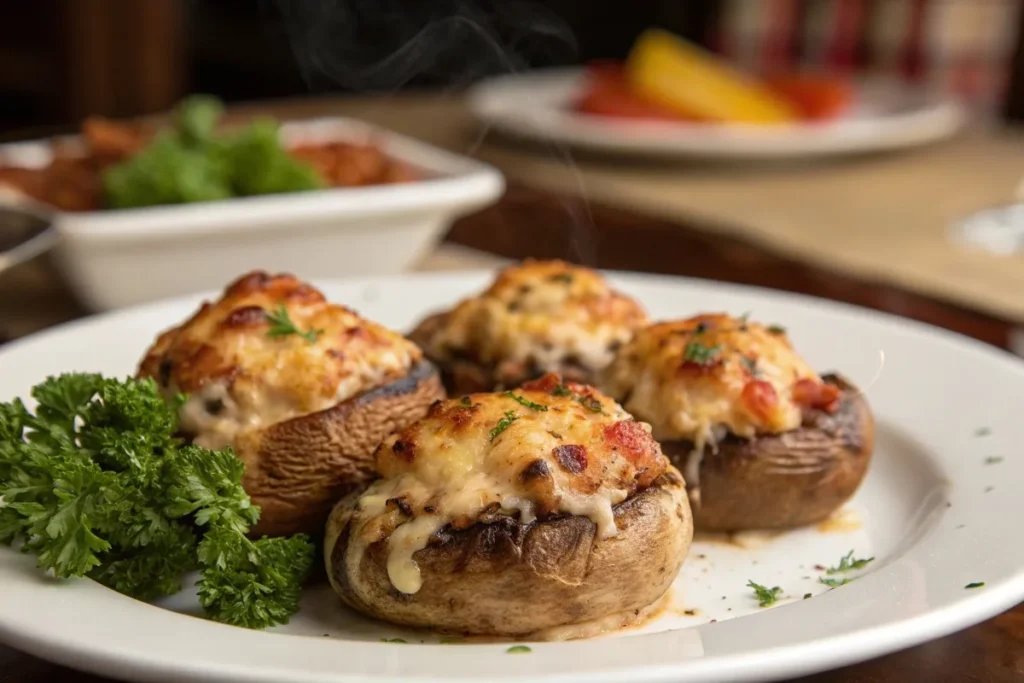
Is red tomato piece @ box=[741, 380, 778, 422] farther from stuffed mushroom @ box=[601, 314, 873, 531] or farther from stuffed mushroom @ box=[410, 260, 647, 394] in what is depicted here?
stuffed mushroom @ box=[410, 260, 647, 394]

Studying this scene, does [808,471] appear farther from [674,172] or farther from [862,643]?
[674,172]

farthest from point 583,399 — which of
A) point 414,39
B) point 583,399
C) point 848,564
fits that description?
point 414,39

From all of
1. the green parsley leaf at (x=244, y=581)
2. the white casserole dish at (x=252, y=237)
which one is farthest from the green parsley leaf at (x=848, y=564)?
the white casserole dish at (x=252, y=237)

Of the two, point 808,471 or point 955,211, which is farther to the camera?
point 955,211

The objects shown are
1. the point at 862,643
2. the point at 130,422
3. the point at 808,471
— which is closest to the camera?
the point at 862,643

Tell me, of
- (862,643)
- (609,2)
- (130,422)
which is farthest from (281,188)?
(609,2)

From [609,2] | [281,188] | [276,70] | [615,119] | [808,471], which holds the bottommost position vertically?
[276,70]

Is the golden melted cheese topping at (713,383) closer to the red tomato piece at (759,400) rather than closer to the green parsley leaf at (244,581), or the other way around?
the red tomato piece at (759,400)
